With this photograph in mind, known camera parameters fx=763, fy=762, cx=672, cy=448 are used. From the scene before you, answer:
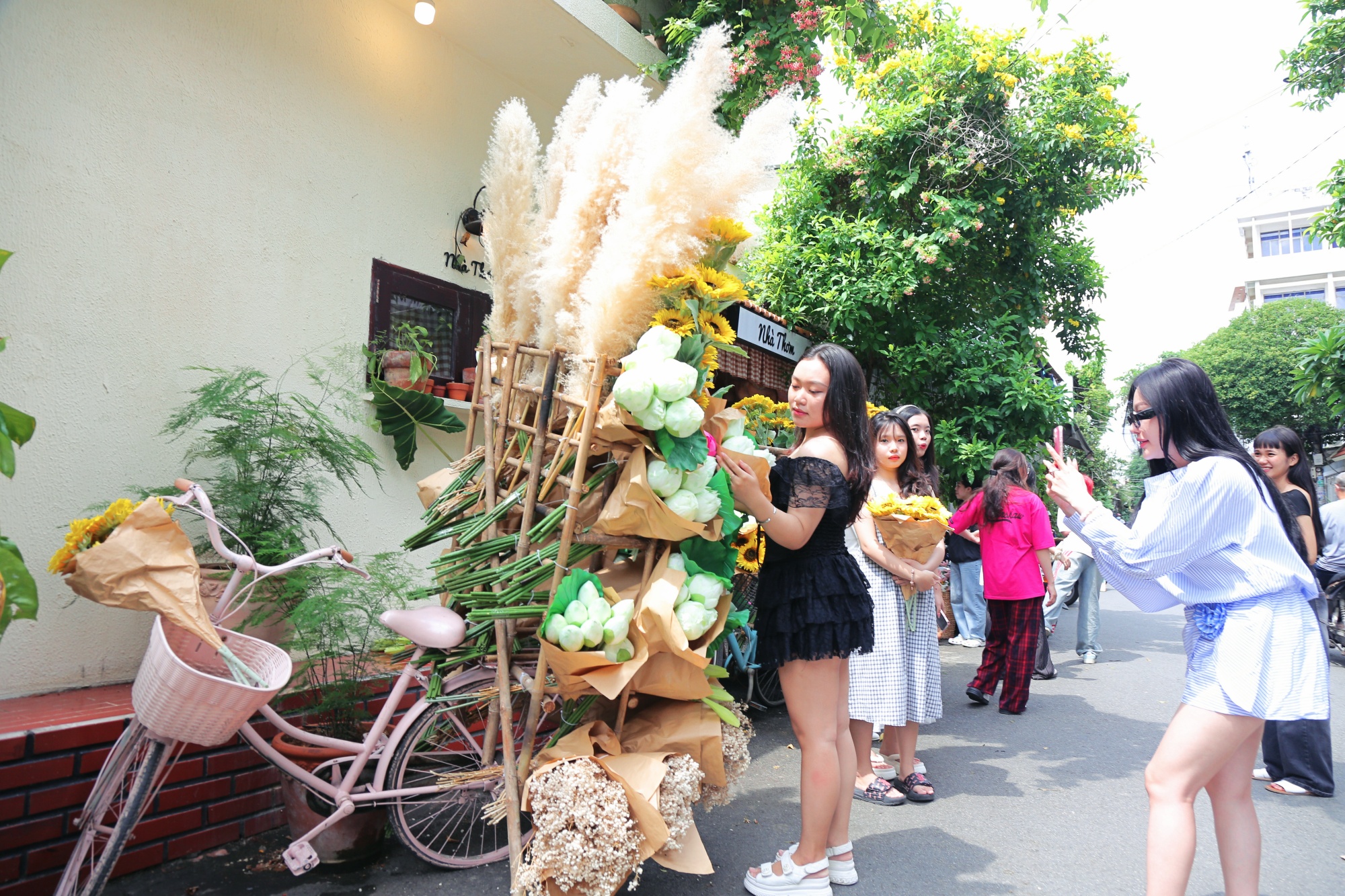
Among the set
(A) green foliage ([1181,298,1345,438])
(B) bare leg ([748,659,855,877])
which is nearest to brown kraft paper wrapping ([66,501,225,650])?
(B) bare leg ([748,659,855,877])

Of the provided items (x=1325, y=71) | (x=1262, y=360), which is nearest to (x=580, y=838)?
(x=1325, y=71)

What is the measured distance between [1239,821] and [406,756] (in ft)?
8.86

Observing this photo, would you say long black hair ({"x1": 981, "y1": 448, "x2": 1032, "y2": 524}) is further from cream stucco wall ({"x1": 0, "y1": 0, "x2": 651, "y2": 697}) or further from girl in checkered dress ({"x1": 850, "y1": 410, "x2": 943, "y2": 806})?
cream stucco wall ({"x1": 0, "y1": 0, "x2": 651, "y2": 697})

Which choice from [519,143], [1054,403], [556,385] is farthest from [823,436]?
[1054,403]

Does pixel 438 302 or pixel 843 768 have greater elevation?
pixel 438 302

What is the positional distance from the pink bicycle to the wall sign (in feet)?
11.1

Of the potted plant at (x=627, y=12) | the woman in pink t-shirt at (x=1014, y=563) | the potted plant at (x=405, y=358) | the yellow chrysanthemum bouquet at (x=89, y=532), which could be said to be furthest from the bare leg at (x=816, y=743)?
the potted plant at (x=627, y=12)

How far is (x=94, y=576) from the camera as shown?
195cm

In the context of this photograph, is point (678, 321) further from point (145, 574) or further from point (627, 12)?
point (627, 12)

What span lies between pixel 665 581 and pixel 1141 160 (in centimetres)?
614

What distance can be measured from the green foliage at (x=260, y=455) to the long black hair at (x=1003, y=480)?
13.5ft

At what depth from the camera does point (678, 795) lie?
2.30 meters

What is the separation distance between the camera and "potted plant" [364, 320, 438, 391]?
416 cm

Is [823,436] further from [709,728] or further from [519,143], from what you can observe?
[519,143]
